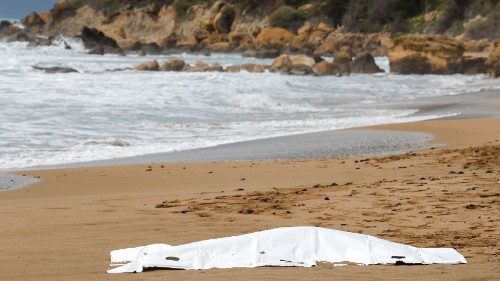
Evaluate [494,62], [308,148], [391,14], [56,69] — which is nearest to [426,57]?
[494,62]

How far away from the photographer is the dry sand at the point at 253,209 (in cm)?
550

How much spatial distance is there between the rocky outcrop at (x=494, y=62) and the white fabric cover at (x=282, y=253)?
32.8 meters

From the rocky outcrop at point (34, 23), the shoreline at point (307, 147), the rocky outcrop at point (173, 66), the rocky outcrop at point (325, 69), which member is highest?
the rocky outcrop at point (34, 23)

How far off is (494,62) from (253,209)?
32.0 metres

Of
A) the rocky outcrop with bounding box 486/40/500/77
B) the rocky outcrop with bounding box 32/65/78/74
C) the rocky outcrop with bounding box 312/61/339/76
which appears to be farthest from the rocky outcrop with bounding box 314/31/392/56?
the rocky outcrop with bounding box 32/65/78/74

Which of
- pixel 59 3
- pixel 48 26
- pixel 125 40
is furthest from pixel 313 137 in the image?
pixel 59 3

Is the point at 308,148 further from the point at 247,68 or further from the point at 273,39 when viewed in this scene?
the point at 273,39

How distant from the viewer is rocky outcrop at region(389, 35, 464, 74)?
4141 centimetres

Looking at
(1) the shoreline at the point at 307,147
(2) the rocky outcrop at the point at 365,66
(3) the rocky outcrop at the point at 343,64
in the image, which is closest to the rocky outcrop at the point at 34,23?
(3) the rocky outcrop at the point at 343,64

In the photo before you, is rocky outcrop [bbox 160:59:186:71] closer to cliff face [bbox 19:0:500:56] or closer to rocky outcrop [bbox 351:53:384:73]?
rocky outcrop [bbox 351:53:384:73]

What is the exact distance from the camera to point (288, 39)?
63344 mm

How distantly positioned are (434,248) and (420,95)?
884 inches

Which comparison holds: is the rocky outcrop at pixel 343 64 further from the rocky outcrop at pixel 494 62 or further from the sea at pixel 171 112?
the sea at pixel 171 112

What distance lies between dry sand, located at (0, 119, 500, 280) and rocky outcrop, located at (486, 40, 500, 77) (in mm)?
26521
